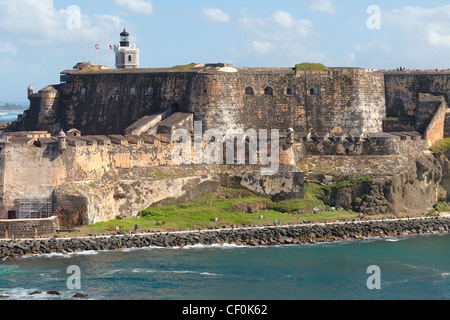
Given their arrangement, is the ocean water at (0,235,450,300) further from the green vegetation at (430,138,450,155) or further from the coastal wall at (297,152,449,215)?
the green vegetation at (430,138,450,155)

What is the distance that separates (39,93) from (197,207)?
20.9 meters

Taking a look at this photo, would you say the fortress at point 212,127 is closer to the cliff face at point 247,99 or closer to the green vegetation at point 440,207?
the cliff face at point 247,99

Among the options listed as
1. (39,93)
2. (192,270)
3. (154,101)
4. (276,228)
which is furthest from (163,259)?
(39,93)

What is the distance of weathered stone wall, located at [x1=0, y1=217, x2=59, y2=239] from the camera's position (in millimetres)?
59125

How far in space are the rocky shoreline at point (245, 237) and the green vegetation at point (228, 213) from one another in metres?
1.36

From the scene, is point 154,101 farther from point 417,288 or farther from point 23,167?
point 417,288

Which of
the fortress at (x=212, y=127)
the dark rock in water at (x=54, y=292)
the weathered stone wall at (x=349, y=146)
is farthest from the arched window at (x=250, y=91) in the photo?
the dark rock in water at (x=54, y=292)

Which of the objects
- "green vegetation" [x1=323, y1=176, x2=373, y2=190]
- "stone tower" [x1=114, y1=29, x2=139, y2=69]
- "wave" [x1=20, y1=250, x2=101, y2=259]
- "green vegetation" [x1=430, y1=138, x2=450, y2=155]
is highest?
"stone tower" [x1=114, y1=29, x2=139, y2=69]

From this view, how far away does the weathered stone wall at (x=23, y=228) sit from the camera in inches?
2328

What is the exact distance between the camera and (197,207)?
6631 centimetres

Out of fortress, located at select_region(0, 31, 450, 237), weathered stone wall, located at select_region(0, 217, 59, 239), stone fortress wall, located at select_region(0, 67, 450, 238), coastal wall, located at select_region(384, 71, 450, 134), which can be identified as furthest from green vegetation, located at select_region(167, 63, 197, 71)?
weathered stone wall, located at select_region(0, 217, 59, 239)

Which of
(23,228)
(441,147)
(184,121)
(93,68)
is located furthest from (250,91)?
(23,228)

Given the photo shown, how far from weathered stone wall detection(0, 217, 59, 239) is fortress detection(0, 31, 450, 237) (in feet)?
4.03

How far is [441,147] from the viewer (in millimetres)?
75750
